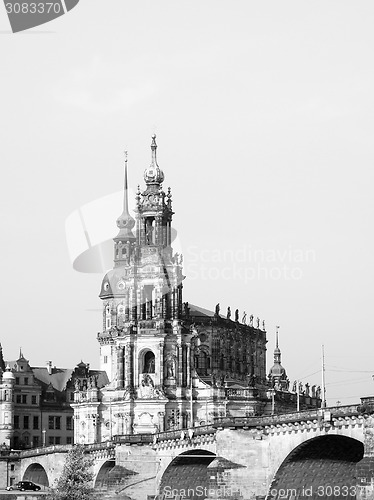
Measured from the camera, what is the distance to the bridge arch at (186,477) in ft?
351

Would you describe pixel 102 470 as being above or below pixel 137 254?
below

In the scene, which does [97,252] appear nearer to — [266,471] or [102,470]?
[102,470]

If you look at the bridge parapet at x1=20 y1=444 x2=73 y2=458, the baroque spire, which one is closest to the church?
the bridge parapet at x1=20 y1=444 x2=73 y2=458

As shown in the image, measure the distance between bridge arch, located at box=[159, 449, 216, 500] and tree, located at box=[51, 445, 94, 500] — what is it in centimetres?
707

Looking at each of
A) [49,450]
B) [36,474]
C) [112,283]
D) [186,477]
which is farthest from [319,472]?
[112,283]

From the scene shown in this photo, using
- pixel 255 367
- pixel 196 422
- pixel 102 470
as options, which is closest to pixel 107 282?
pixel 255 367

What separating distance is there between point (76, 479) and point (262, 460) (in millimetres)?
28079

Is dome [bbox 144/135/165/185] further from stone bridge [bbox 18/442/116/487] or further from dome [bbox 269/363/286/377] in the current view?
dome [bbox 269/363/286/377]

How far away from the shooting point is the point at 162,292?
476 feet

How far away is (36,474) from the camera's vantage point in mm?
146500

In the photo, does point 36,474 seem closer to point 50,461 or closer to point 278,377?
point 50,461

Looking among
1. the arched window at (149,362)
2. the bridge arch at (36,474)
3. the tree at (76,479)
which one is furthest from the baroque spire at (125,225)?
the tree at (76,479)

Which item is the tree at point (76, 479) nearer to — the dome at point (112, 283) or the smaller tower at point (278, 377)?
the dome at point (112, 283)

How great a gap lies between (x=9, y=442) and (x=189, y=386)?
102 feet
